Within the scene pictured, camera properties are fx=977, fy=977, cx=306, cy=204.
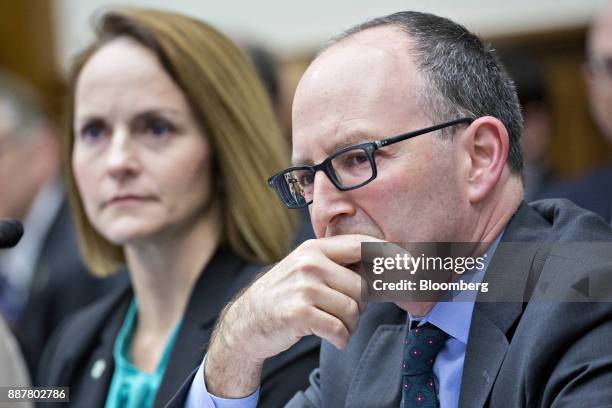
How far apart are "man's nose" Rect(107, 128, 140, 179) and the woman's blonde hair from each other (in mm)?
217

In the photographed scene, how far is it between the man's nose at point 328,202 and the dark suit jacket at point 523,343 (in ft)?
0.98

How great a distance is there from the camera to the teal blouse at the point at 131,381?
2635 millimetres

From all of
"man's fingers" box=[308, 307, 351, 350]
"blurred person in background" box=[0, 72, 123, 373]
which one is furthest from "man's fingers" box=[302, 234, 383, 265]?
"blurred person in background" box=[0, 72, 123, 373]

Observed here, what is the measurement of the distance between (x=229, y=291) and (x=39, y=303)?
1.65 m

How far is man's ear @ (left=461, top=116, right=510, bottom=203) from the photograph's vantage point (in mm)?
1887

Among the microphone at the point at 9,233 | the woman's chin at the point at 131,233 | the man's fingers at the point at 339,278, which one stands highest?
the microphone at the point at 9,233

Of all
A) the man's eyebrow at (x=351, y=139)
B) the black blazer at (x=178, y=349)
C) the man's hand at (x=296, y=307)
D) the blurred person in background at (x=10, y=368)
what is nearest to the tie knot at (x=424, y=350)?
the man's hand at (x=296, y=307)

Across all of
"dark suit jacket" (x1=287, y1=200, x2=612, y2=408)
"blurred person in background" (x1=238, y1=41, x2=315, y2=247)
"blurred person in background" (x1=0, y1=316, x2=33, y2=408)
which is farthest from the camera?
"blurred person in background" (x1=238, y1=41, x2=315, y2=247)

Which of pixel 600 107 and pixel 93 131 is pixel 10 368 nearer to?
pixel 93 131

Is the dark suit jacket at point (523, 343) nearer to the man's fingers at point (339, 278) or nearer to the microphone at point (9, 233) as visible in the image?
the man's fingers at point (339, 278)

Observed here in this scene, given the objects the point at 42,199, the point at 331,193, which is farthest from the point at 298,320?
the point at 42,199

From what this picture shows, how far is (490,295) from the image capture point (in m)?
1.83

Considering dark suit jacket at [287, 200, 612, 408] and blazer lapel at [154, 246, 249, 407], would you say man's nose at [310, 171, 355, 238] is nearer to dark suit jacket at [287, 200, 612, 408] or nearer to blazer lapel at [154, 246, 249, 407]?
dark suit jacket at [287, 200, 612, 408]

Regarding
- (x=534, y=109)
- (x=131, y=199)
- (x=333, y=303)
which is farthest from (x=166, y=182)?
(x=534, y=109)
